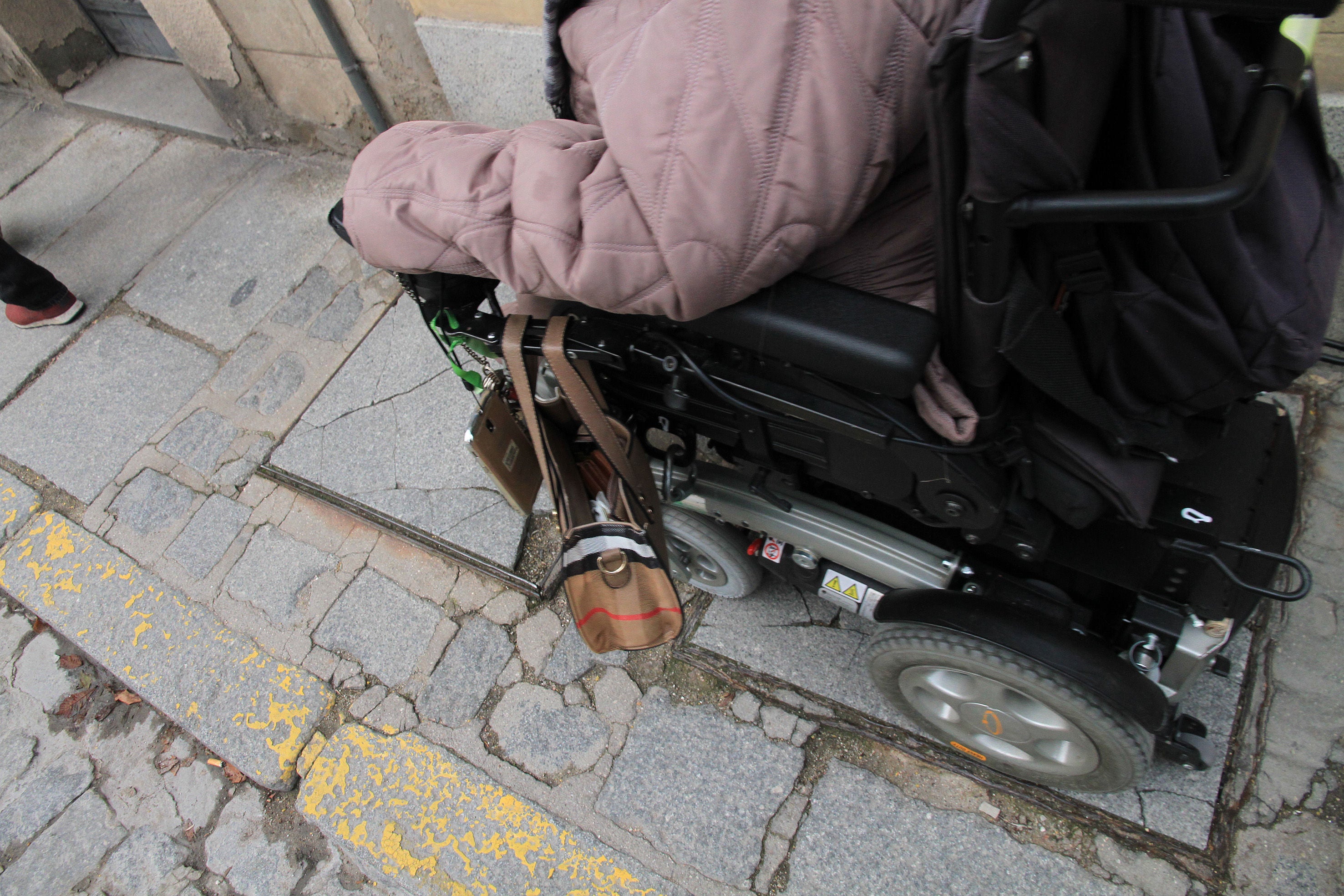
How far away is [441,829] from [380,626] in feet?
2.27

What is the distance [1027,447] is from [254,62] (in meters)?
4.47

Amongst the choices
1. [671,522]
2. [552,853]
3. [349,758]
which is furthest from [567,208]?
[349,758]

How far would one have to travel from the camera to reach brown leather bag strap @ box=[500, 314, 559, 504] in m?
1.51

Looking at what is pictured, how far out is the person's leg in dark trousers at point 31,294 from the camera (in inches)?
140

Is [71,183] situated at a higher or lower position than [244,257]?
higher

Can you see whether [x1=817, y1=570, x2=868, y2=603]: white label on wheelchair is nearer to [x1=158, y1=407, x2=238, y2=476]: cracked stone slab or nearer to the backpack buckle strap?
the backpack buckle strap

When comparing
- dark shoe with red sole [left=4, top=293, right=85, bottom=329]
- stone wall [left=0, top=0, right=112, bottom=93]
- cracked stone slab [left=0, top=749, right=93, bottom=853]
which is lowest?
cracked stone slab [left=0, top=749, right=93, bottom=853]

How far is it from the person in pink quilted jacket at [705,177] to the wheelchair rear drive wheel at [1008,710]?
0.55 m

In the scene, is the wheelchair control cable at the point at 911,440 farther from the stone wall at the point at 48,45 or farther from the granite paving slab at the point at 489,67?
the stone wall at the point at 48,45

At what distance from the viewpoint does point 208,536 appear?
2865mm

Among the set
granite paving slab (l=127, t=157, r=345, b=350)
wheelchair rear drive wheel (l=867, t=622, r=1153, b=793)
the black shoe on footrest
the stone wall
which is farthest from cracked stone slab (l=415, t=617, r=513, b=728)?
the stone wall

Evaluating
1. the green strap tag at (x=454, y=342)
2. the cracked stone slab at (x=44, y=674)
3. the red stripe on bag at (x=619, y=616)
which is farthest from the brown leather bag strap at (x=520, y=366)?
the cracked stone slab at (x=44, y=674)

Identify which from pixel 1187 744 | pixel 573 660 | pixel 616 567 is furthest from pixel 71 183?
pixel 1187 744

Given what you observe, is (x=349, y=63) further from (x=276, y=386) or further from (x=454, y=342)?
(x=454, y=342)
